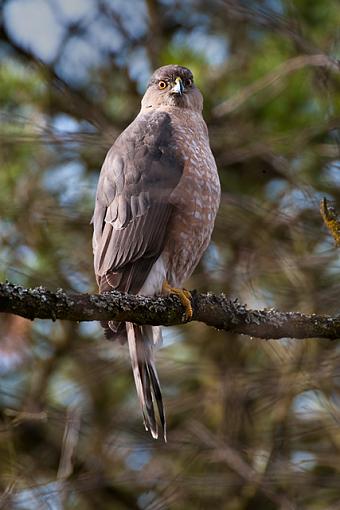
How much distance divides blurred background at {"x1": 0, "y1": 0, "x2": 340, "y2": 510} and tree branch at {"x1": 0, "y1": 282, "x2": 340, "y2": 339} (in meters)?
1.50

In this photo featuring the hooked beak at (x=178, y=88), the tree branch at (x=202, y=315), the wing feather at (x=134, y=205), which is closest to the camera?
the tree branch at (x=202, y=315)

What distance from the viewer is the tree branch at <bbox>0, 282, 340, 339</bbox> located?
334cm

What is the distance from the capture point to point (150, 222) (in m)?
4.45

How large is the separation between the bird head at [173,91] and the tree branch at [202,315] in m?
1.67

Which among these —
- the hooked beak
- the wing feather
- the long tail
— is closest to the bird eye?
the hooked beak

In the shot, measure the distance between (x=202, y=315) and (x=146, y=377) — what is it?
0.78 m

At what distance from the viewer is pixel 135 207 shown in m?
4.52

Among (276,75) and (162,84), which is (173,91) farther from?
(276,75)

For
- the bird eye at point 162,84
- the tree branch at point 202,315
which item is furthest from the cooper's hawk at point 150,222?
the bird eye at point 162,84

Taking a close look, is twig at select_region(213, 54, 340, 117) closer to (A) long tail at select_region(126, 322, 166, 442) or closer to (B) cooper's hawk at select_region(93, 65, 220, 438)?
(B) cooper's hawk at select_region(93, 65, 220, 438)

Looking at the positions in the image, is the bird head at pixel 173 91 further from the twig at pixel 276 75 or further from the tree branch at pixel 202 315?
the tree branch at pixel 202 315

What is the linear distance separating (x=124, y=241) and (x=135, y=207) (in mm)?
196

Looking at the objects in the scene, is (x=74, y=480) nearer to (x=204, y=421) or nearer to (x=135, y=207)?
(x=204, y=421)

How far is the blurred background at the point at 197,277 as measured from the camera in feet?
18.2
